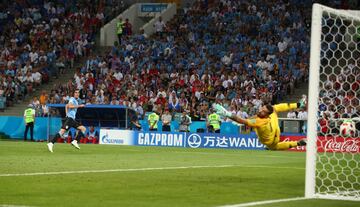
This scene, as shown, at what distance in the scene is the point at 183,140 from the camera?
121ft

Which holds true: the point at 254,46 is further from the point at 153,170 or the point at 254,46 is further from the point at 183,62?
the point at 153,170

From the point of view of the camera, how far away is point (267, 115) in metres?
18.5

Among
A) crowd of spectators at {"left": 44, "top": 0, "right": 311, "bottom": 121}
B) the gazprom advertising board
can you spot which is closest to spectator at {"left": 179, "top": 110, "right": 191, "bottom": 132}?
crowd of spectators at {"left": 44, "top": 0, "right": 311, "bottom": 121}

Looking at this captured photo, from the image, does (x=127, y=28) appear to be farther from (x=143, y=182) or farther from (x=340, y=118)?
(x=143, y=182)

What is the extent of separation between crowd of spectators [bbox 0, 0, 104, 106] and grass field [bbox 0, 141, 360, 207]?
23.9 meters

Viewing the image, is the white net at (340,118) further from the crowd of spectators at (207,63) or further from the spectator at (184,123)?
the spectator at (184,123)

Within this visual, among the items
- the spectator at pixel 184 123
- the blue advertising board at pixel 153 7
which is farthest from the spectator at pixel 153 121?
the blue advertising board at pixel 153 7

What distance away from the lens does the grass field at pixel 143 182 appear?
13.0 m

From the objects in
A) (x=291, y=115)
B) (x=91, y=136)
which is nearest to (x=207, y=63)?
(x=291, y=115)

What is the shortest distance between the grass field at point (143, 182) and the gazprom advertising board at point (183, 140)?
38.1 ft

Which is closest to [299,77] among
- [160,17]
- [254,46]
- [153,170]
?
[254,46]

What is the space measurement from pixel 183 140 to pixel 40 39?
1693cm

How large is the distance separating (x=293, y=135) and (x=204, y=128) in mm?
4773

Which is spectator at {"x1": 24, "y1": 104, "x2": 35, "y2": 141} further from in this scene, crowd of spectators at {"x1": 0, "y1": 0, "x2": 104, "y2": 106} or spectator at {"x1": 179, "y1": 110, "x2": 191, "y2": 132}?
spectator at {"x1": 179, "y1": 110, "x2": 191, "y2": 132}
